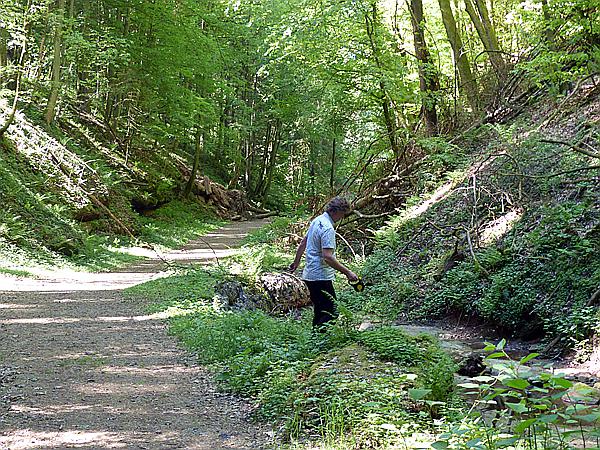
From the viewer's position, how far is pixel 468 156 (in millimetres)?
16344

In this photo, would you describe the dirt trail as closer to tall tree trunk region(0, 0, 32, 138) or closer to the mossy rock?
the mossy rock

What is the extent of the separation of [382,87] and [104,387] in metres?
13.7

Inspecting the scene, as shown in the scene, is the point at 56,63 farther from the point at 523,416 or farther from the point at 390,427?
the point at 523,416

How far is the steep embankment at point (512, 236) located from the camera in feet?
31.7

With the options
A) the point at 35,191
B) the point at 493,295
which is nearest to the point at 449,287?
the point at 493,295

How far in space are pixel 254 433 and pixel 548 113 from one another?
41.6 feet

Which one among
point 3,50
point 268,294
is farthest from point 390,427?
point 3,50

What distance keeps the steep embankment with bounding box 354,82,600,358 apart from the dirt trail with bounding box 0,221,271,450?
5.16 meters

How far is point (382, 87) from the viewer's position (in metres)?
18.1

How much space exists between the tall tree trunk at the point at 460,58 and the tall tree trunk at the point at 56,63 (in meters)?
11.4

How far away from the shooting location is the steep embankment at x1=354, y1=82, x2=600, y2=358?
31.7ft

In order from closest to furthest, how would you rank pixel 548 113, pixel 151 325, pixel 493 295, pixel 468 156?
pixel 151 325
pixel 493 295
pixel 548 113
pixel 468 156

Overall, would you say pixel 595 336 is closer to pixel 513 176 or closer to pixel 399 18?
pixel 513 176

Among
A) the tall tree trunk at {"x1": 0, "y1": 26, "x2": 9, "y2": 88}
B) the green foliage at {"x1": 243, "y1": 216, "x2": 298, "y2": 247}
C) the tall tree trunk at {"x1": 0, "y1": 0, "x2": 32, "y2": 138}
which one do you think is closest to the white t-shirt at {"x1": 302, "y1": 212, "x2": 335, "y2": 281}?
the green foliage at {"x1": 243, "y1": 216, "x2": 298, "y2": 247}
